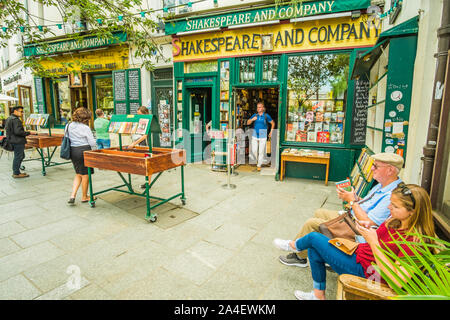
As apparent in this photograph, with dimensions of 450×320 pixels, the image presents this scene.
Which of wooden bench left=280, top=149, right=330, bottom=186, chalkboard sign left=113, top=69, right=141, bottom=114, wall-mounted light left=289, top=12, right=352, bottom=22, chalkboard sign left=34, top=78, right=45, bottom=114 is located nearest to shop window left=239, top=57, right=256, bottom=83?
wall-mounted light left=289, top=12, right=352, bottom=22

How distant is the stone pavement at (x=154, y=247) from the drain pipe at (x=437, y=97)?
5.11 ft

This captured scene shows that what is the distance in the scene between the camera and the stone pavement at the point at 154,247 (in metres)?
2.53

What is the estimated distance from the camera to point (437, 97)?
263 centimetres

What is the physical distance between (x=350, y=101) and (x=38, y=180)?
8275 mm

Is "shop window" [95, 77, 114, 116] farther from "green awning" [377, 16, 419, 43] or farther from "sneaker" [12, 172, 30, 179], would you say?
"green awning" [377, 16, 419, 43]

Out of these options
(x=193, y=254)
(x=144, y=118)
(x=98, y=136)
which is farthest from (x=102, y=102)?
(x=193, y=254)

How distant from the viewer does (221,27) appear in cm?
722

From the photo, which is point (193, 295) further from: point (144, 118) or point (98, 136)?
point (98, 136)

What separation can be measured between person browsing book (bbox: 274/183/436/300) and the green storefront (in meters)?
4.42

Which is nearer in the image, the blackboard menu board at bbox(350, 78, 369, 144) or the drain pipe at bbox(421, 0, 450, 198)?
the drain pipe at bbox(421, 0, 450, 198)

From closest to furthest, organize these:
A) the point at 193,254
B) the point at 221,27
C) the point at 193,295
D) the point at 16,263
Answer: the point at 193,295
the point at 16,263
the point at 193,254
the point at 221,27

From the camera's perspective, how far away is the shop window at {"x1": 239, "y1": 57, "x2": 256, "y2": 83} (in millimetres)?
7166

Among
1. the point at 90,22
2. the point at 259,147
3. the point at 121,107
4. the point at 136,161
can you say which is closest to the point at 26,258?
the point at 136,161

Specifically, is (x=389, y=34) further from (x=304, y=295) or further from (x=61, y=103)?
(x=61, y=103)
